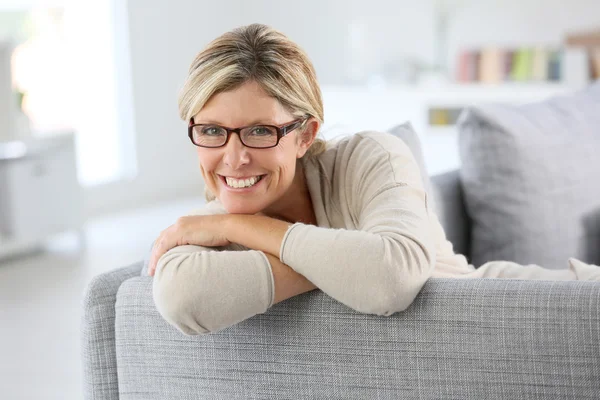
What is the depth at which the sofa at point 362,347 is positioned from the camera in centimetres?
136

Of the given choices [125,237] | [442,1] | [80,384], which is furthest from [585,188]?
[442,1]

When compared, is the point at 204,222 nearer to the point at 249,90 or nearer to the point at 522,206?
the point at 249,90

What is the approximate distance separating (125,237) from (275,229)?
157 inches

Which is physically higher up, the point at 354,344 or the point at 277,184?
the point at 277,184

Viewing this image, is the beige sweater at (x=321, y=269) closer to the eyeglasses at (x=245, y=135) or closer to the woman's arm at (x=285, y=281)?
the woman's arm at (x=285, y=281)

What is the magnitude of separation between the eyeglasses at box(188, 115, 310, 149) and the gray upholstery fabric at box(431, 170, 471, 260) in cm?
90

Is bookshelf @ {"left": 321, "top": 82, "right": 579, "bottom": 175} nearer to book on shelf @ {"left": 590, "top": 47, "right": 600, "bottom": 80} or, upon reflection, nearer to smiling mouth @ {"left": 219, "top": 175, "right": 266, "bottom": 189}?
book on shelf @ {"left": 590, "top": 47, "right": 600, "bottom": 80}

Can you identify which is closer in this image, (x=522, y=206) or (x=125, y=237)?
(x=522, y=206)

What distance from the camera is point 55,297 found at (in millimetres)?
4148

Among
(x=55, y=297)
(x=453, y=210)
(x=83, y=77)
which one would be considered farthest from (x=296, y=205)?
(x=83, y=77)

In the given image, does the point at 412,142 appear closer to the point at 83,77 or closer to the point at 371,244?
the point at 371,244

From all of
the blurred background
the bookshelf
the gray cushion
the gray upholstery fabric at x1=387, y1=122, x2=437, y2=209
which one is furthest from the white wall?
the gray upholstery fabric at x1=387, y1=122, x2=437, y2=209

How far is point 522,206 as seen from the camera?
7.95 ft

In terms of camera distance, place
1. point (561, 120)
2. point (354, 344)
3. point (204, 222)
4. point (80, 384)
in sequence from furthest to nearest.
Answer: point (80, 384) → point (561, 120) → point (204, 222) → point (354, 344)
